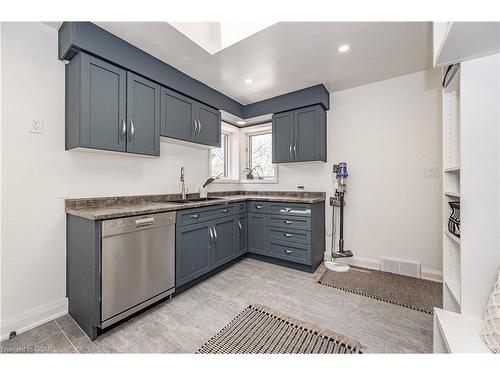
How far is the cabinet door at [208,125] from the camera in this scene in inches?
Result: 110

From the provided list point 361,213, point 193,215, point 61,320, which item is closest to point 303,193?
point 361,213

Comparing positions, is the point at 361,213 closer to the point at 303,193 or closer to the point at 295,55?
the point at 303,193

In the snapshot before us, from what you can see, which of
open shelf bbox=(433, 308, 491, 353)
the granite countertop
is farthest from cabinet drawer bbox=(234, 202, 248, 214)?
open shelf bbox=(433, 308, 491, 353)

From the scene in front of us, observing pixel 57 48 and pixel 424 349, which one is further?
pixel 57 48

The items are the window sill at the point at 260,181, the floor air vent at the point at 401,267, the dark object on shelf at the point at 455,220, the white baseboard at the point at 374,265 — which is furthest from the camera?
the window sill at the point at 260,181

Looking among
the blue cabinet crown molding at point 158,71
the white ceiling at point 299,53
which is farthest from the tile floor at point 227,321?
the white ceiling at point 299,53

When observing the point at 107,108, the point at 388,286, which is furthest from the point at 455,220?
the point at 107,108

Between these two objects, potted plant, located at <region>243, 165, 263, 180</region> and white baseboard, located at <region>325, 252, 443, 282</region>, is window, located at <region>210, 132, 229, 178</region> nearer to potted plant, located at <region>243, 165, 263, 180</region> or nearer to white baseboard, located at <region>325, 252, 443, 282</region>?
potted plant, located at <region>243, 165, 263, 180</region>

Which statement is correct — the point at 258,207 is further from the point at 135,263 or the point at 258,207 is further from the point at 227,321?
the point at 135,263

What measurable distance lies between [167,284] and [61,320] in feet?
2.79

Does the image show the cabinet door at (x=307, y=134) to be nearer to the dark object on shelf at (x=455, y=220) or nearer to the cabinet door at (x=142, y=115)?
the dark object on shelf at (x=455, y=220)

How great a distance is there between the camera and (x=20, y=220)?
1.65 metres

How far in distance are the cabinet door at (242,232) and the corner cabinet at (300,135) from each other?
1.06m

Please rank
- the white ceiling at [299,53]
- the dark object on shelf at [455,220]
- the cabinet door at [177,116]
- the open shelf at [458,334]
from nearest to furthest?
1. the open shelf at [458,334]
2. the dark object on shelf at [455,220]
3. the white ceiling at [299,53]
4. the cabinet door at [177,116]
